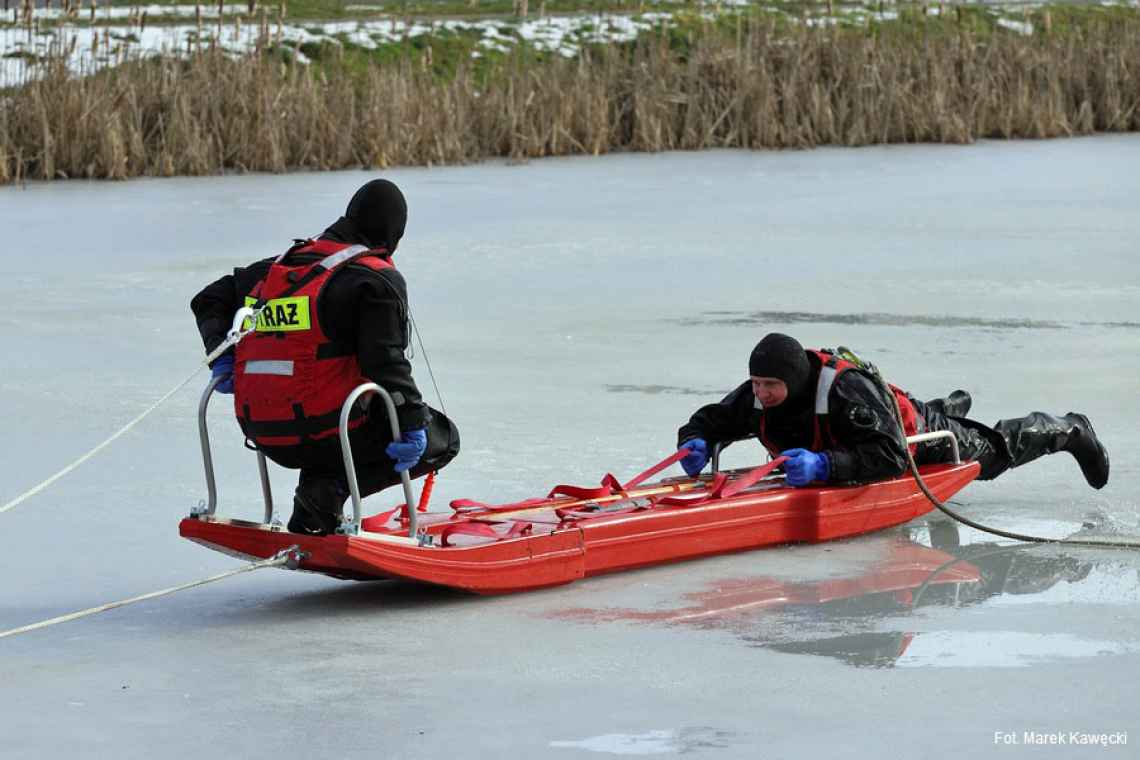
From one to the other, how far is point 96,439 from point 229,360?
1.83m

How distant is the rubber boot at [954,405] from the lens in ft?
19.6

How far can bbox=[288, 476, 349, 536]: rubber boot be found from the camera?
4.66m

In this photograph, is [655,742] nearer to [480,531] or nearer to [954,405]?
[480,531]

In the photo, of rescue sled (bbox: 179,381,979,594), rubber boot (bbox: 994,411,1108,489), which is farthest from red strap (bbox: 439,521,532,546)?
rubber boot (bbox: 994,411,1108,489)

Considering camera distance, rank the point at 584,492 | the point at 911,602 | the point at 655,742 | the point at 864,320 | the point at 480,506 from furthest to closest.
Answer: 1. the point at 864,320
2. the point at 584,492
3. the point at 480,506
4. the point at 911,602
5. the point at 655,742

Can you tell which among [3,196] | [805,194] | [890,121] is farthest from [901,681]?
[890,121]

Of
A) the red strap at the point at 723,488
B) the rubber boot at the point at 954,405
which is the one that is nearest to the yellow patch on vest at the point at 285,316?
the red strap at the point at 723,488

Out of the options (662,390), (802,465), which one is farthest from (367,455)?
(662,390)

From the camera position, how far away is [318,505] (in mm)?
4656

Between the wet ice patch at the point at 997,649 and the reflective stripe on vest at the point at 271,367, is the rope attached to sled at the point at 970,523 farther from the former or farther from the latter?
the reflective stripe on vest at the point at 271,367

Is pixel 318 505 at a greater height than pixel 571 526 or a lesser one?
greater

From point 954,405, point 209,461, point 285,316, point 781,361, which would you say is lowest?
point 954,405

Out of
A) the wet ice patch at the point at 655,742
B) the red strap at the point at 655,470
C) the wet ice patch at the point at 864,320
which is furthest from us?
the wet ice patch at the point at 864,320

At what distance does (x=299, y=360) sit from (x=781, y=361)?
1.41 metres
